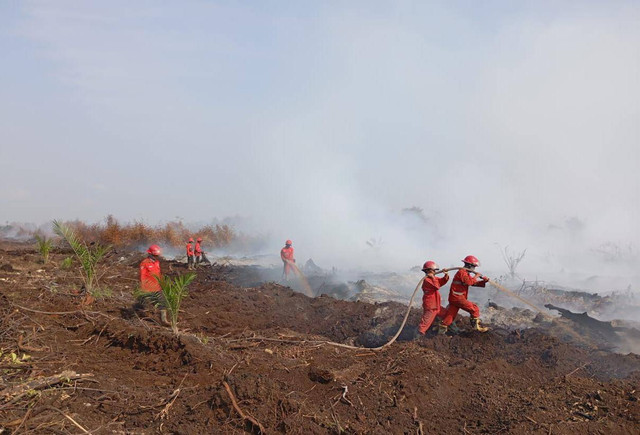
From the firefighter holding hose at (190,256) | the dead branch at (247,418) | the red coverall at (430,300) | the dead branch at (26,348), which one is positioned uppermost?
the firefighter holding hose at (190,256)

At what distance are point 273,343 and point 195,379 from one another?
7.62 feet

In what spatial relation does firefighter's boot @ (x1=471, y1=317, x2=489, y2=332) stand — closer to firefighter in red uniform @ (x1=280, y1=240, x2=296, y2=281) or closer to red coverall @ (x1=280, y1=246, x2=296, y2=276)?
firefighter in red uniform @ (x1=280, y1=240, x2=296, y2=281)

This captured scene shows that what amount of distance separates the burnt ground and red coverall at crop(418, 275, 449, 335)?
1.61 ft

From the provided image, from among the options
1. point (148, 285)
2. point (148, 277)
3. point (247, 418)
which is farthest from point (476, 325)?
point (148, 277)

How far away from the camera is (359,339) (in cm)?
963

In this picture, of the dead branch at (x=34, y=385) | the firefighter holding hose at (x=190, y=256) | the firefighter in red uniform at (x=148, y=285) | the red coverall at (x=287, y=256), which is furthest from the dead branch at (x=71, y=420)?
the firefighter holding hose at (x=190, y=256)

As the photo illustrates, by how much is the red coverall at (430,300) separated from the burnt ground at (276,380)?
0.49m

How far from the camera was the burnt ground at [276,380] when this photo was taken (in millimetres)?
4449

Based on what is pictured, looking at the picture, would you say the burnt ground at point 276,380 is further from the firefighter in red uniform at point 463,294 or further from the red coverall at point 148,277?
the red coverall at point 148,277

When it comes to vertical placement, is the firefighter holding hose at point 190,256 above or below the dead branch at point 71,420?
above

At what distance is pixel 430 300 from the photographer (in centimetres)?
866

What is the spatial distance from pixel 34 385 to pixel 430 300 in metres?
6.53

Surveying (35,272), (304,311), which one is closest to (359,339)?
(304,311)

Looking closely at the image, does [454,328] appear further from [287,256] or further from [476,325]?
[287,256]
